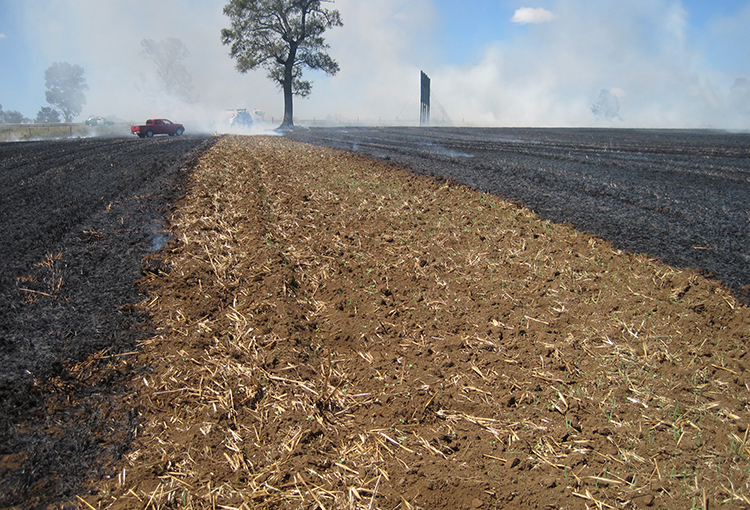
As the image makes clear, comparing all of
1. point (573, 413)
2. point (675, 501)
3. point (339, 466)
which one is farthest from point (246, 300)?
point (675, 501)

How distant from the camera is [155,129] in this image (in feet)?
107

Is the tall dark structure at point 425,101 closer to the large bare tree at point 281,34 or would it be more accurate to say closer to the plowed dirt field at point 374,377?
the large bare tree at point 281,34

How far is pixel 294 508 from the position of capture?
7.36 ft

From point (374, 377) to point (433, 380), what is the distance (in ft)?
1.49

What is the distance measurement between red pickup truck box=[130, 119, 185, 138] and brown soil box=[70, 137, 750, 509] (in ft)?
103

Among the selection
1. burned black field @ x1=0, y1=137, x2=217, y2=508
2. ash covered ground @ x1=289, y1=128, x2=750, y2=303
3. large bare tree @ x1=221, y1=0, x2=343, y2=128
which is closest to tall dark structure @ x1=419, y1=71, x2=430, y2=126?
large bare tree @ x1=221, y1=0, x2=343, y2=128

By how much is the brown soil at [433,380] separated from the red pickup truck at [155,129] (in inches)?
1241

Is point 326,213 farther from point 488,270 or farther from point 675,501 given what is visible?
point 675,501

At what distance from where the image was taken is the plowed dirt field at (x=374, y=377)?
92.9 inches

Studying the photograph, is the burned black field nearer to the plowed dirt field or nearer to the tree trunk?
the plowed dirt field

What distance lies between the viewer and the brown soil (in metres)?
2.36

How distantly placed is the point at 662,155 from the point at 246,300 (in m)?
16.9

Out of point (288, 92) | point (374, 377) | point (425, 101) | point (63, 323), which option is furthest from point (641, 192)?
point (425, 101)

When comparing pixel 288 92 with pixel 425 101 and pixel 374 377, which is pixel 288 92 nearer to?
pixel 425 101
